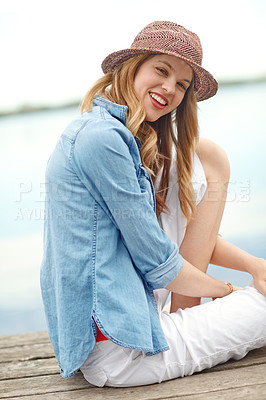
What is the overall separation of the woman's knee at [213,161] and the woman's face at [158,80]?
0.91ft

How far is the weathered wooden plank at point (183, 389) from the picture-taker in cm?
130

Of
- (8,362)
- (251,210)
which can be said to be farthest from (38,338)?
(251,210)

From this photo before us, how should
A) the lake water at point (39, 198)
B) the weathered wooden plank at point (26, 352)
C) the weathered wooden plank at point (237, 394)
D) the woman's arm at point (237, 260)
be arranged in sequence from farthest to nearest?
the lake water at point (39, 198) → the weathered wooden plank at point (26, 352) → the woman's arm at point (237, 260) → the weathered wooden plank at point (237, 394)

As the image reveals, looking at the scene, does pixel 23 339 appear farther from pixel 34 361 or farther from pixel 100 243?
pixel 100 243

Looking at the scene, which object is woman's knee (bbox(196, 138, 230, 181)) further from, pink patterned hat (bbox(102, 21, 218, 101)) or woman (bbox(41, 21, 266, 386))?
pink patterned hat (bbox(102, 21, 218, 101))

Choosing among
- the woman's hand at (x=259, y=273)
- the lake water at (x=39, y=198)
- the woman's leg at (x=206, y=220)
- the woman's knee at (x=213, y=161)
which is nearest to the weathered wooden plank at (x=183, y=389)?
the woman's hand at (x=259, y=273)

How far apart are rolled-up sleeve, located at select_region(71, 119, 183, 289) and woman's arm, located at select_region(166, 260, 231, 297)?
0.10 m

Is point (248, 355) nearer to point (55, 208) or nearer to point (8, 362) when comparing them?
point (55, 208)

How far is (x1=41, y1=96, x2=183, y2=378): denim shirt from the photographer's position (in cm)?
127

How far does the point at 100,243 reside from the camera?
1290 mm

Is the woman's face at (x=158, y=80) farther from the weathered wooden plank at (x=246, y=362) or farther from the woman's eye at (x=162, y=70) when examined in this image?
A: the weathered wooden plank at (x=246, y=362)

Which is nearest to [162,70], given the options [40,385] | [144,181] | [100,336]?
[144,181]

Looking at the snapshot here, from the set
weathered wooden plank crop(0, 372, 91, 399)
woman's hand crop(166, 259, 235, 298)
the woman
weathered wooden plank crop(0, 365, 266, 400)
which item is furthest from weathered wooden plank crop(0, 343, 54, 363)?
woman's hand crop(166, 259, 235, 298)

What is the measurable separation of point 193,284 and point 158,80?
651mm
